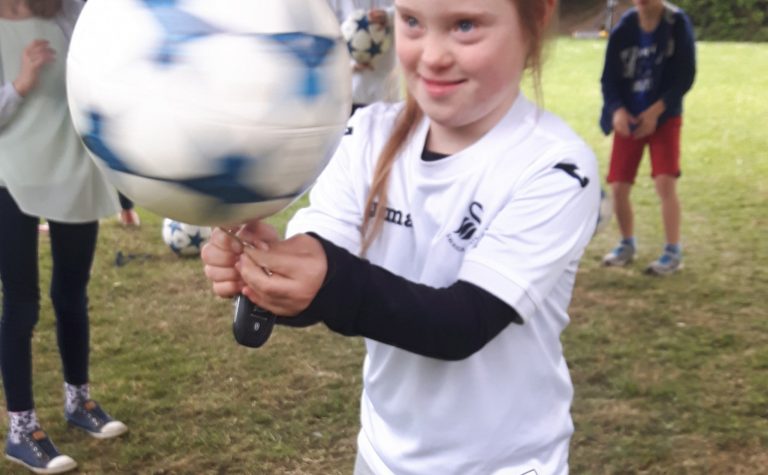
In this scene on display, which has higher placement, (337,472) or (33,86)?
(33,86)

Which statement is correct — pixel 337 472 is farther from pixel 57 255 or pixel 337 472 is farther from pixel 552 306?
pixel 552 306

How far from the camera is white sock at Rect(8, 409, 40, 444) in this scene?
10.9 feet

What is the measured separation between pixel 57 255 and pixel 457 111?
224 cm

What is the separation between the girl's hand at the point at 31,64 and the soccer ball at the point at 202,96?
1873 millimetres

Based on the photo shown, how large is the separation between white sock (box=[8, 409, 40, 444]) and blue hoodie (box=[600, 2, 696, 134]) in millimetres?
3821

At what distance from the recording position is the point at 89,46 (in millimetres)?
1159

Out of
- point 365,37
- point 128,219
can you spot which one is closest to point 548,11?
point 365,37

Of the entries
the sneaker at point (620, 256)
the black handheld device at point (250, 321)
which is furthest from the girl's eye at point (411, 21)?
the sneaker at point (620, 256)

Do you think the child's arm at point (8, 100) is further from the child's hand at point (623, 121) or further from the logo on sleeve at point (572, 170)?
the child's hand at point (623, 121)

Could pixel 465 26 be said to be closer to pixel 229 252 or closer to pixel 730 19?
pixel 229 252

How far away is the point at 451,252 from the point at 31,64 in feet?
6.40

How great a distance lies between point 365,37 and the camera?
4.98 meters

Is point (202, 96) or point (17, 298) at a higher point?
point (202, 96)

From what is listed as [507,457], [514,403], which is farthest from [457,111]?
[507,457]
